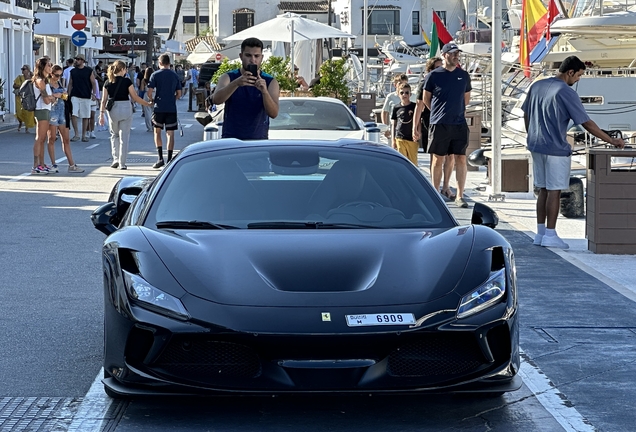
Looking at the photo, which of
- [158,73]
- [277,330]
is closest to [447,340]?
[277,330]

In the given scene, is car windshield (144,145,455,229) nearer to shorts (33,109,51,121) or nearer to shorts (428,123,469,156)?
shorts (428,123,469,156)

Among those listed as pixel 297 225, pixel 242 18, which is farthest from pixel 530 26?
pixel 242 18

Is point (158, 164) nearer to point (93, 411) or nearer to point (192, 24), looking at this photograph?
point (93, 411)

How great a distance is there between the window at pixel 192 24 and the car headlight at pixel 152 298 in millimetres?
146866

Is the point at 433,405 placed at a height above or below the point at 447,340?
below

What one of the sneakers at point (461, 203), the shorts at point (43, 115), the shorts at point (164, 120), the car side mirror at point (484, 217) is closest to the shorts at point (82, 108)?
the shorts at point (164, 120)

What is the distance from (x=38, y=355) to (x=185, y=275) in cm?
183

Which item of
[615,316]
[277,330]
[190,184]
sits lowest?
[615,316]

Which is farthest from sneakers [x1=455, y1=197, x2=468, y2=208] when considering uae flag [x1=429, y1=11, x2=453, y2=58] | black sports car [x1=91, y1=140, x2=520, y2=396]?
uae flag [x1=429, y1=11, x2=453, y2=58]

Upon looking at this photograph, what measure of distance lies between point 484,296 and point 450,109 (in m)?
9.20

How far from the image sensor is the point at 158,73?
20062 millimetres

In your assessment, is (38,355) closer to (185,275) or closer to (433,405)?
(185,275)

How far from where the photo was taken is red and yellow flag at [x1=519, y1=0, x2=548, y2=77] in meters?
20.0

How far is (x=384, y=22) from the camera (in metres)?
97.3
